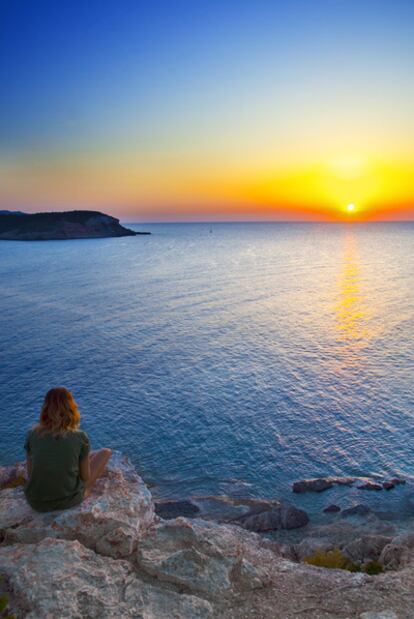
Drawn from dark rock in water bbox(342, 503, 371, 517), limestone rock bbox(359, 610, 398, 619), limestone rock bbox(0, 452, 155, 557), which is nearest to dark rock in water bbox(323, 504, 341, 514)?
dark rock in water bbox(342, 503, 371, 517)

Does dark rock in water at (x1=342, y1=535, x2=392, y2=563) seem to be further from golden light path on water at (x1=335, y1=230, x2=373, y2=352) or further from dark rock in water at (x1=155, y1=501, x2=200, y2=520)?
golden light path on water at (x1=335, y1=230, x2=373, y2=352)

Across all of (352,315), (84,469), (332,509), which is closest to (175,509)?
(332,509)

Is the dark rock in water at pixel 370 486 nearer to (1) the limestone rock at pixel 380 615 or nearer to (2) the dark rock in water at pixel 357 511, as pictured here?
(2) the dark rock in water at pixel 357 511

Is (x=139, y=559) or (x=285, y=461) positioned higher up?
(x=139, y=559)

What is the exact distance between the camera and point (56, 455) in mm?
7980

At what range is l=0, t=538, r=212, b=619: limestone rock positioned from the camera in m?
6.29

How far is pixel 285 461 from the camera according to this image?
16062mm

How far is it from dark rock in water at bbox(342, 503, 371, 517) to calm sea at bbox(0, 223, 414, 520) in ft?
5.07

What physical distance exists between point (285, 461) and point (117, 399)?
878 cm

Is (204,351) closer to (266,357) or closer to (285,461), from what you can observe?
(266,357)

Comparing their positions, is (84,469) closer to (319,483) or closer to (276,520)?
(276,520)

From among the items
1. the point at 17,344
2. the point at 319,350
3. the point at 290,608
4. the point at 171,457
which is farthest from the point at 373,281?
the point at 290,608

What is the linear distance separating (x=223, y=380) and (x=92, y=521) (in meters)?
15.5

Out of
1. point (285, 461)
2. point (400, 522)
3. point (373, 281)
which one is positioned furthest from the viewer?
point (373, 281)
